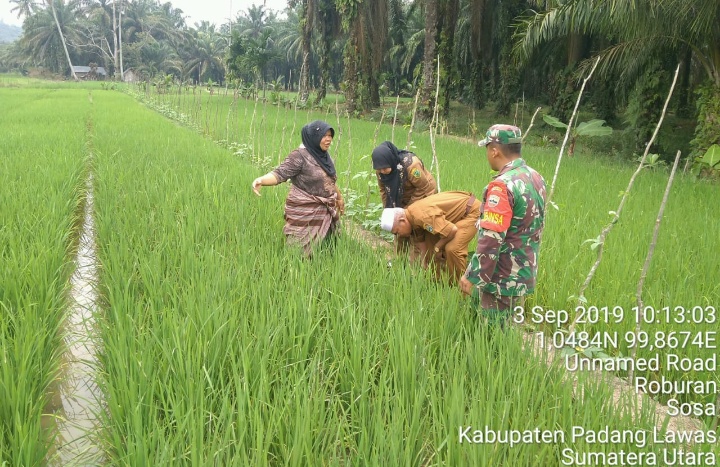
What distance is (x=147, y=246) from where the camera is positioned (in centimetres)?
315

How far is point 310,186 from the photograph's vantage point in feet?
10.5

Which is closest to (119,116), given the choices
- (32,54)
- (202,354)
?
(202,354)

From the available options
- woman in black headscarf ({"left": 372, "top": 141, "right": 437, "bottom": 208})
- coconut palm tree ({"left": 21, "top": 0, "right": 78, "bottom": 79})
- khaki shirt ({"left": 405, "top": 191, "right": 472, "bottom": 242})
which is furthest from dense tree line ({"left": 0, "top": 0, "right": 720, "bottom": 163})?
coconut palm tree ({"left": 21, "top": 0, "right": 78, "bottom": 79})

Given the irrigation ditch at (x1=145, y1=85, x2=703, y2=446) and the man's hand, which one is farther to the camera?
the man's hand

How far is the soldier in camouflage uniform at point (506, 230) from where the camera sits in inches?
78.0

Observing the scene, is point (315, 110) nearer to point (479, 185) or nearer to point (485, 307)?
point (479, 185)

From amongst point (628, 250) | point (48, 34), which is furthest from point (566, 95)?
point (48, 34)

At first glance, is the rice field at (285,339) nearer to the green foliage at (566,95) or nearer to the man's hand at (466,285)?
the man's hand at (466,285)

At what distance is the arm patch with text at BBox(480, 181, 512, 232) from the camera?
1965mm

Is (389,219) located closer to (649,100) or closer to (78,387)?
(78,387)

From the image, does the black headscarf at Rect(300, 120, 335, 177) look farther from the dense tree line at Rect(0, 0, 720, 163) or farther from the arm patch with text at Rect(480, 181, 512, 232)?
the dense tree line at Rect(0, 0, 720, 163)

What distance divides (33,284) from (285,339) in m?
1.39

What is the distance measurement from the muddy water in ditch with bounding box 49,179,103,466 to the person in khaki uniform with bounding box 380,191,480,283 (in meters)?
1.64

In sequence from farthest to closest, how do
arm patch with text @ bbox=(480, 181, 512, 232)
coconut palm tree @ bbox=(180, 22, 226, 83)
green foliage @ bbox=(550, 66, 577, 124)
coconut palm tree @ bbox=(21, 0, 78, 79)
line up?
coconut palm tree @ bbox=(180, 22, 226, 83), coconut palm tree @ bbox=(21, 0, 78, 79), green foliage @ bbox=(550, 66, 577, 124), arm patch with text @ bbox=(480, 181, 512, 232)
